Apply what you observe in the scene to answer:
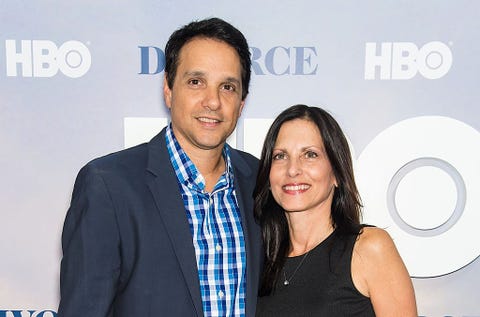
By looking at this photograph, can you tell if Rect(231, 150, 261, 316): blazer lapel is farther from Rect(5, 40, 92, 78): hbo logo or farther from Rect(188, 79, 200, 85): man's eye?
Rect(5, 40, 92, 78): hbo logo

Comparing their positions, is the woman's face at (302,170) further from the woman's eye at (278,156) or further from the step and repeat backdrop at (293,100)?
the step and repeat backdrop at (293,100)

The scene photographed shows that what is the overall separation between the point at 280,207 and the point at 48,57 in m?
1.33

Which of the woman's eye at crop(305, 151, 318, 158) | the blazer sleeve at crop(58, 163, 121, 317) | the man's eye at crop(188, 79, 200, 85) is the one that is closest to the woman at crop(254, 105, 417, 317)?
the woman's eye at crop(305, 151, 318, 158)

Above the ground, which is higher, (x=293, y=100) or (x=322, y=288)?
(x=293, y=100)

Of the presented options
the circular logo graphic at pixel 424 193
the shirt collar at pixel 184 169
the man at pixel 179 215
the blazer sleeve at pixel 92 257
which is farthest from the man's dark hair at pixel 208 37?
the circular logo graphic at pixel 424 193

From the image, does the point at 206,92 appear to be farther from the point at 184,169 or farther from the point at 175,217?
the point at 175,217

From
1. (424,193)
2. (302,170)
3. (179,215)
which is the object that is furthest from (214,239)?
(424,193)

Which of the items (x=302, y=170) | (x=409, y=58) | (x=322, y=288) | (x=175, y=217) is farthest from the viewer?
(x=409, y=58)

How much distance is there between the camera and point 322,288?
1.66 metres

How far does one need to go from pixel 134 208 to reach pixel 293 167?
0.57m

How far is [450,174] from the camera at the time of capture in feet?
8.11

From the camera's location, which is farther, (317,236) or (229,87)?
(317,236)

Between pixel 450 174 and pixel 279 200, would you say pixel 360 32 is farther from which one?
pixel 279 200

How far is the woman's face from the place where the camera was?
1772 millimetres
